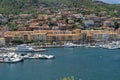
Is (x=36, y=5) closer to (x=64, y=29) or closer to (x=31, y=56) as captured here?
(x=64, y=29)

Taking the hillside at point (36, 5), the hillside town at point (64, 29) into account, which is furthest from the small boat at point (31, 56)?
the hillside at point (36, 5)

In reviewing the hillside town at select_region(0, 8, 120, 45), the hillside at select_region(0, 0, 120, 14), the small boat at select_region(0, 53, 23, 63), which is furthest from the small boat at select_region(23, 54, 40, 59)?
the hillside at select_region(0, 0, 120, 14)

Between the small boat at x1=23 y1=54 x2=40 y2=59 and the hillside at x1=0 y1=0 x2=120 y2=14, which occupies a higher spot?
the hillside at x1=0 y1=0 x2=120 y2=14

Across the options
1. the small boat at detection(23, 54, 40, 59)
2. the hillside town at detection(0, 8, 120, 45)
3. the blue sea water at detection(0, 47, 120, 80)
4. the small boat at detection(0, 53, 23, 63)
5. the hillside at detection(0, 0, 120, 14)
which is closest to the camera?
the blue sea water at detection(0, 47, 120, 80)

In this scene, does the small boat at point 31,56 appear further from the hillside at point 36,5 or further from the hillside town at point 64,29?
the hillside at point 36,5

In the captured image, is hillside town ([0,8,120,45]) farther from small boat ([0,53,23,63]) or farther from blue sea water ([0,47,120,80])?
small boat ([0,53,23,63])

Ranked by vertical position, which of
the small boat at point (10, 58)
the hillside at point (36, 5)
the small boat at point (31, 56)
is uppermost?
the hillside at point (36, 5)

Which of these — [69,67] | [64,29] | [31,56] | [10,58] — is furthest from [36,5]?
[69,67]

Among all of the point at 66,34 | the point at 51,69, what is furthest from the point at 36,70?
the point at 66,34

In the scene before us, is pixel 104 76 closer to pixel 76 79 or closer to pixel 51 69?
pixel 76 79
